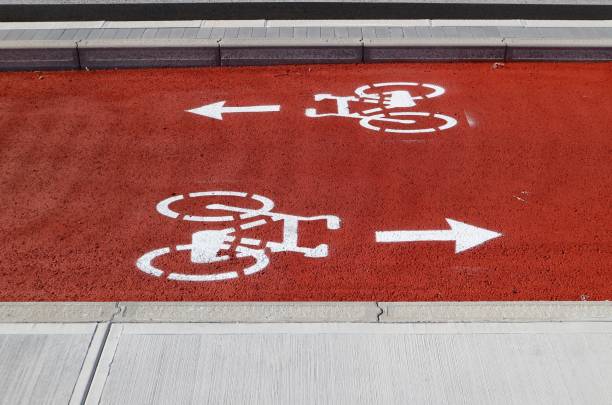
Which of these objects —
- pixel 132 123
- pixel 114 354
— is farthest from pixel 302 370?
pixel 132 123

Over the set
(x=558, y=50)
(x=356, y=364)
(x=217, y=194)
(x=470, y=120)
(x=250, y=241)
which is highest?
(x=558, y=50)

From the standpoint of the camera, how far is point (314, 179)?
7430mm

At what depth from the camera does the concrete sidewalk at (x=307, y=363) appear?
4.59m

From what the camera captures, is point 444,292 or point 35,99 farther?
point 35,99

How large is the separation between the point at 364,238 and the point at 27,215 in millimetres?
2835

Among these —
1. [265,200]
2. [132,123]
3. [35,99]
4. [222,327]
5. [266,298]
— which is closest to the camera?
[222,327]

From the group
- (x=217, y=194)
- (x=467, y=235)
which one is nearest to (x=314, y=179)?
(x=217, y=194)

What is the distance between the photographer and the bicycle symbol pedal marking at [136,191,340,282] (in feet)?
19.8

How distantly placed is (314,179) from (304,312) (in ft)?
7.60

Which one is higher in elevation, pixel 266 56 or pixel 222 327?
pixel 266 56

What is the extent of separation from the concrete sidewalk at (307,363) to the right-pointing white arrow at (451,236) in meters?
1.28

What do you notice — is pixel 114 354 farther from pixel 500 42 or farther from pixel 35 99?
pixel 500 42

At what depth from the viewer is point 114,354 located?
4898 mm

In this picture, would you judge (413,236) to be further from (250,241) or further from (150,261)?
(150,261)
